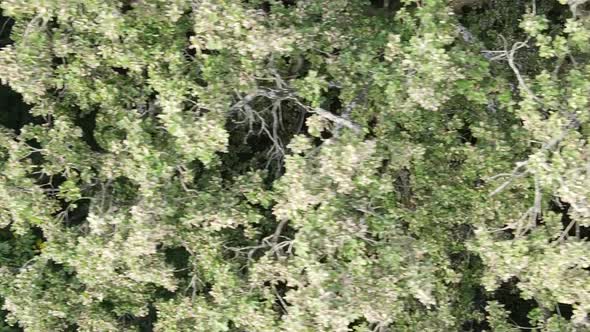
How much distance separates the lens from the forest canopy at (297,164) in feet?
15.0

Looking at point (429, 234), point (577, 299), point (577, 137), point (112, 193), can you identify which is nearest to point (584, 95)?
point (577, 137)

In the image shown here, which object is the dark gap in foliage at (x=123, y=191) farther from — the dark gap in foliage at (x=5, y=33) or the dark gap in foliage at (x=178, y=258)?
the dark gap in foliage at (x=5, y=33)

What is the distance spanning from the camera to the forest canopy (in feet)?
15.0

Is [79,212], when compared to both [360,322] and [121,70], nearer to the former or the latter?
[121,70]

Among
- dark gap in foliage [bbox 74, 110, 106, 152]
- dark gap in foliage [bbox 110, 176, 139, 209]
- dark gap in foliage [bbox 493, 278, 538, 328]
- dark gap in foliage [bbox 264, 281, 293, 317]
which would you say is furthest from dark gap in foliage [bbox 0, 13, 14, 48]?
dark gap in foliage [bbox 493, 278, 538, 328]

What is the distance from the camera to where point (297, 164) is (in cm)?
465

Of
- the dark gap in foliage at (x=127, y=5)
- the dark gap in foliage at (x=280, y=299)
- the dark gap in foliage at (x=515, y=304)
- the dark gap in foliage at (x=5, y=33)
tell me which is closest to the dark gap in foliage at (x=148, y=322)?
the dark gap in foliage at (x=280, y=299)

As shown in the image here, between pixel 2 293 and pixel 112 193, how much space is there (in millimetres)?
1302

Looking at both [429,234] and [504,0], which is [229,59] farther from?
[504,0]

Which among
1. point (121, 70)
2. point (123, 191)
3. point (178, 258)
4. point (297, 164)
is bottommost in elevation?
point (178, 258)

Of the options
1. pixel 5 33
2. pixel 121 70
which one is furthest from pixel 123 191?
pixel 5 33

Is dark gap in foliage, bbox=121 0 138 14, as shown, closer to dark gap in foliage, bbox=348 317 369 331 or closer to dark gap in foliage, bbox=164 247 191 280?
dark gap in foliage, bbox=164 247 191 280

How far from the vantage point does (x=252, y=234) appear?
5.54m

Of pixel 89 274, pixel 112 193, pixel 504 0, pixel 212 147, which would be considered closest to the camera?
pixel 212 147
